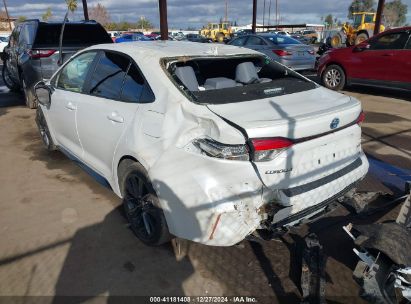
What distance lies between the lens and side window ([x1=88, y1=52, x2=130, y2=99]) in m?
3.31

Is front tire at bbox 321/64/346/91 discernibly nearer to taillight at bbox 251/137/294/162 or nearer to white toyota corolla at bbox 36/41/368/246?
white toyota corolla at bbox 36/41/368/246

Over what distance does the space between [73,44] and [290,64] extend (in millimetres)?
6633

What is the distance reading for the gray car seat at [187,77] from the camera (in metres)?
3.01

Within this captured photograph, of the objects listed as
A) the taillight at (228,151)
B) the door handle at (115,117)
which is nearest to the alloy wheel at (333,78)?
the door handle at (115,117)

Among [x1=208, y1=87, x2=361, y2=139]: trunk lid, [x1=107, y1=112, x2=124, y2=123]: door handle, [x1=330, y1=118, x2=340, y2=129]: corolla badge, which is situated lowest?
[x1=107, y1=112, x2=124, y2=123]: door handle

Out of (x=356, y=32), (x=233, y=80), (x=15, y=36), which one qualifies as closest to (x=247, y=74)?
(x=233, y=80)

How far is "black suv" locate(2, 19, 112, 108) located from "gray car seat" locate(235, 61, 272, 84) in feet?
16.3

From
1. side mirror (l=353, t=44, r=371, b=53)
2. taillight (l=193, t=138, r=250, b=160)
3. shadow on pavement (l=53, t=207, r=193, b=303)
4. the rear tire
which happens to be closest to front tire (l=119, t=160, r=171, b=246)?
shadow on pavement (l=53, t=207, r=193, b=303)

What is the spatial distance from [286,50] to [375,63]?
3.14 metres

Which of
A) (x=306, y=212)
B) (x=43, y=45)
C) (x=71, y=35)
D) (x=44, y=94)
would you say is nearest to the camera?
(x=306, y=212)

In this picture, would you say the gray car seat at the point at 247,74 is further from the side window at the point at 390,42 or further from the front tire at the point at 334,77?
the front tire at the point at 334,77

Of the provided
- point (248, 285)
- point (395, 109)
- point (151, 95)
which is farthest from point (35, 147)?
point (395, 109)

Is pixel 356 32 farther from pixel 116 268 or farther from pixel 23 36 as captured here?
pixel 116 268

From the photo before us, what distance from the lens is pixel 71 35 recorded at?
7.99 meters
